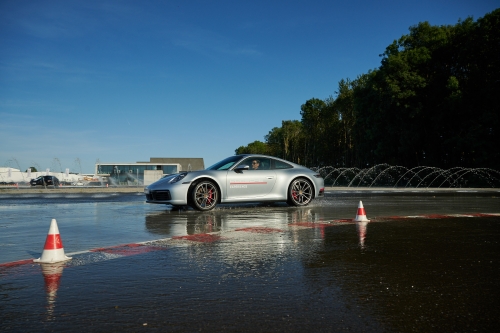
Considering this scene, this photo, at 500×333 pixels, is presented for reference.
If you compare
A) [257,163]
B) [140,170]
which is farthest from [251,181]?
[140,170]

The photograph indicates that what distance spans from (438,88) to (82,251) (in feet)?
133

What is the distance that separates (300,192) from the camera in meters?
13.3

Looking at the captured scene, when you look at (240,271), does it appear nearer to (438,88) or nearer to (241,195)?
(241,195)

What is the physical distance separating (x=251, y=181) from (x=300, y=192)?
1696mm

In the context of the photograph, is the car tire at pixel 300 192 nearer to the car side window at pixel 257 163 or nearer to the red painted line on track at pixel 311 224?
the car side window at pixel 257 163

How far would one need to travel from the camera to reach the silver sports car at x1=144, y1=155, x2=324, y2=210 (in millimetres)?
11828

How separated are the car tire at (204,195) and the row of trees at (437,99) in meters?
30.1

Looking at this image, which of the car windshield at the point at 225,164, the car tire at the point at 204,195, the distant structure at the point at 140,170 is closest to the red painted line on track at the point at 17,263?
the car tire at the point at 204,195

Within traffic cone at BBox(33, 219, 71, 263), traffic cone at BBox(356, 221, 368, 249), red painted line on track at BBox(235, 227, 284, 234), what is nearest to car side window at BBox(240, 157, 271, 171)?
traffic cone at BBox(356, 221, 368, 249)

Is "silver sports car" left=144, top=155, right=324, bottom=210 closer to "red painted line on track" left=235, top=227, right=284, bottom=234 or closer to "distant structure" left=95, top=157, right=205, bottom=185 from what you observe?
"red painted line on track" left=235, top=227, right=284, bottom=234

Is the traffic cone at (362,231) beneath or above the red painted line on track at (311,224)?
beneath

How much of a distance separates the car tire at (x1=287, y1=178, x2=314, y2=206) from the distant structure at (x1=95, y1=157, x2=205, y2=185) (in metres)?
37.9

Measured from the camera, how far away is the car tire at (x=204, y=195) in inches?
466

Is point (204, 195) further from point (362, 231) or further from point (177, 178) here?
point (362, 231)
